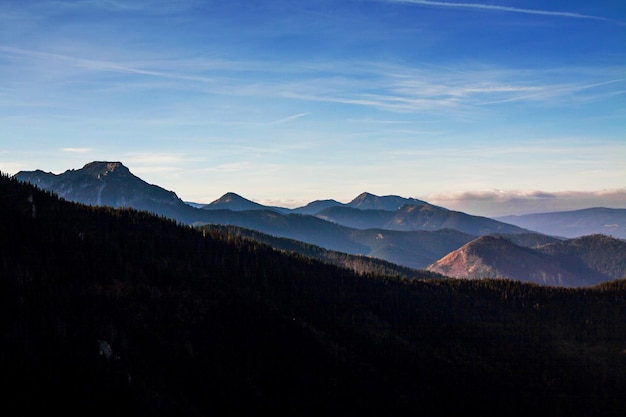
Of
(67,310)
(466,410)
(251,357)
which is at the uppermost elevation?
(67,310)

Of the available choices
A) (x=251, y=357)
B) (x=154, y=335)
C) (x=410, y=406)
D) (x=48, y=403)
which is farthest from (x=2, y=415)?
(x=410, y=406)

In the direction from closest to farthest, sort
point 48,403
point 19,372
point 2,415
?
point 2,415
point 48,403
point 19,372

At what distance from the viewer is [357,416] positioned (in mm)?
177500

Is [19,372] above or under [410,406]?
above

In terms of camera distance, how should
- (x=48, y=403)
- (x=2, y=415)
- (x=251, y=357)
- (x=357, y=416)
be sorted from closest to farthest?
(x=2, y=415), (x=48, y=403), (x=357, y=416), (x=251, y=357)

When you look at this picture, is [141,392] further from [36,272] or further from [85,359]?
[36,272]

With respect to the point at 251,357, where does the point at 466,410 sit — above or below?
below

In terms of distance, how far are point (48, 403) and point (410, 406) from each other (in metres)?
133

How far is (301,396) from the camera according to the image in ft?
591

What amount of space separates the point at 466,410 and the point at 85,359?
5830 inches

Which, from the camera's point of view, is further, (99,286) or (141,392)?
(99,286)

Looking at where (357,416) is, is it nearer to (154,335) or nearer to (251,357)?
(251,357)

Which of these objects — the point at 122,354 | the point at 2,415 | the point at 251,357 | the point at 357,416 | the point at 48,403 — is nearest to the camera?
the point at 2,415


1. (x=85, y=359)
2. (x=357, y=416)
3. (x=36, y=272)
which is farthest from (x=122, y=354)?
(x=357, y=416)
